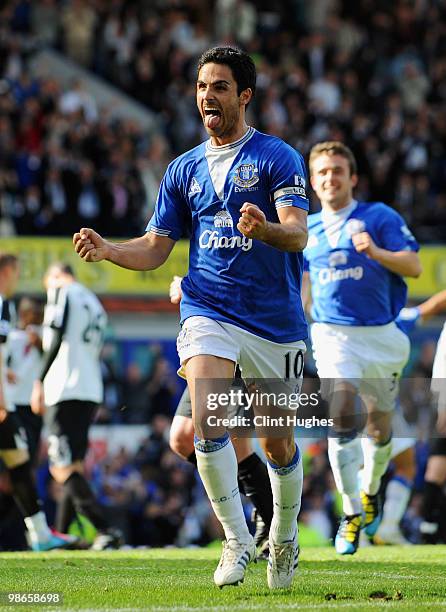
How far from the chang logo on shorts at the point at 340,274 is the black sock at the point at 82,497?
2.89 meters

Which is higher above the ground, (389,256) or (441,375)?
(389,256)

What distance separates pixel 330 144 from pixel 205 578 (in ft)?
12.1

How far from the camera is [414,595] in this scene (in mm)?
6031

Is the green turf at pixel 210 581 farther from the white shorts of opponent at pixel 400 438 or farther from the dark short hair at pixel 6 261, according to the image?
the dark short hair at pixel 6 261

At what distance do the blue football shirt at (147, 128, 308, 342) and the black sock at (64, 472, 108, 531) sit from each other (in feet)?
14.4

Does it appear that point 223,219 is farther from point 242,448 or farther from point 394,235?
point 394,235

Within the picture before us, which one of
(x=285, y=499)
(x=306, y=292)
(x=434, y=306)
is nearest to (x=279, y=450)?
(x=285, y=499)

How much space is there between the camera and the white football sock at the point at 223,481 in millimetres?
6070

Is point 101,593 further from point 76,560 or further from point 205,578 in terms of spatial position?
point 76,560

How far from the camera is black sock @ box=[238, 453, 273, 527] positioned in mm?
8016

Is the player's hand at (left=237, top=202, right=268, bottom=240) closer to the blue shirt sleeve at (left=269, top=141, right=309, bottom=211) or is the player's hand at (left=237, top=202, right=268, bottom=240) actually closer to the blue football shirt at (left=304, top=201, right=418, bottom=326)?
the blue shirt sleeve at (left=269, top=141, right=309, bottom=211)

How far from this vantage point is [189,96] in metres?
22.0

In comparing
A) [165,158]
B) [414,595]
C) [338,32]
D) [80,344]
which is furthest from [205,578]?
[338,32]

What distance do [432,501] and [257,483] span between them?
264cm
